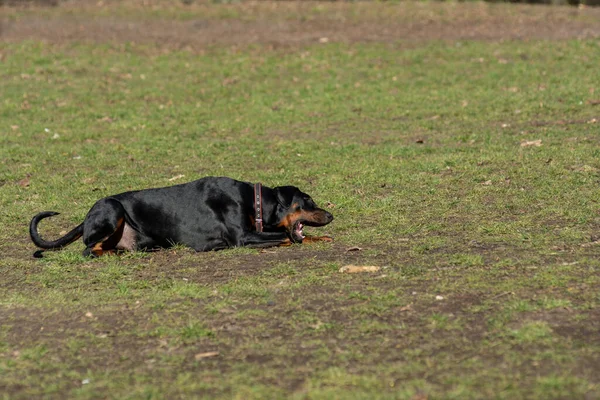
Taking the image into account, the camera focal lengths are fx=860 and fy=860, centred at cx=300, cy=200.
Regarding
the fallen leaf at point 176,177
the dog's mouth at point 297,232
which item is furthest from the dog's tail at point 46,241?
the fallen leaf at point 176,177

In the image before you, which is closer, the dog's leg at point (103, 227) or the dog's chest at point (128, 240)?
the dog's leg at point (103, 227)

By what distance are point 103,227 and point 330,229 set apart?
235 centimetres

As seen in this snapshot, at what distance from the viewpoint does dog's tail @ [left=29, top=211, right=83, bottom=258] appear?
8.38 m

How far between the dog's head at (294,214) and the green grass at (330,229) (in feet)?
1.01

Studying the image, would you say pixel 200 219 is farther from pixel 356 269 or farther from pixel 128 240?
pixel 356 269

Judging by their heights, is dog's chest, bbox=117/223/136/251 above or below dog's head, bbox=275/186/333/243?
below

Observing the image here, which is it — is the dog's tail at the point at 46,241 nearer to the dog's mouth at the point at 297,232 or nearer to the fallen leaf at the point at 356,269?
the dog's mouth at the point at 297,232

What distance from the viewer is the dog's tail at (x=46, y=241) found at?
27.5 feet

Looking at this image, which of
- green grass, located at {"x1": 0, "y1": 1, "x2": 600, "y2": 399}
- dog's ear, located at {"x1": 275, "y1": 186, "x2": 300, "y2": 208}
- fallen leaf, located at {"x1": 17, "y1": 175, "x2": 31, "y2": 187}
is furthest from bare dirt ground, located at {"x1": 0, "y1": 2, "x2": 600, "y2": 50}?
dog's ear, located at {"x1": 275, "y1": 186, "x2": 300, "y2": 208}

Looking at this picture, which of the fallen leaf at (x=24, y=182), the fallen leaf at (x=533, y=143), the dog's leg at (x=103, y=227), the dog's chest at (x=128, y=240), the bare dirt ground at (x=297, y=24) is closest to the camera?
the dog's leg at (x=103, y=227)

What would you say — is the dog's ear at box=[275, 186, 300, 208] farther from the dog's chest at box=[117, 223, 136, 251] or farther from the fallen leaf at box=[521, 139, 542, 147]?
the fallen leaf at box=[521, 139, 542, 147]

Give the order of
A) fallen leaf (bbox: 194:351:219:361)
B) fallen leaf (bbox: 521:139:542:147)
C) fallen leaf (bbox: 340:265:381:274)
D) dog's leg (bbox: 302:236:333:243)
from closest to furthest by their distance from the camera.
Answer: fallen leaf (bbox: 194:351:219:361) < fallen leaf (bbox: 340:265:381:274) < dog's leg (bbox: 302:236:333:243) < fallen leaf (bbox: 521:139:542:147)

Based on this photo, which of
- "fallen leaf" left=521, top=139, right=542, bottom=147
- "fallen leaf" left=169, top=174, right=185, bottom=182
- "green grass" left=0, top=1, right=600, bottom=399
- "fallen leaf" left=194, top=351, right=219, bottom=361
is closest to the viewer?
"green grass" left=0, top=1, right=600, bottom=399

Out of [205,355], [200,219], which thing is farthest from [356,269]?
[205,355]
